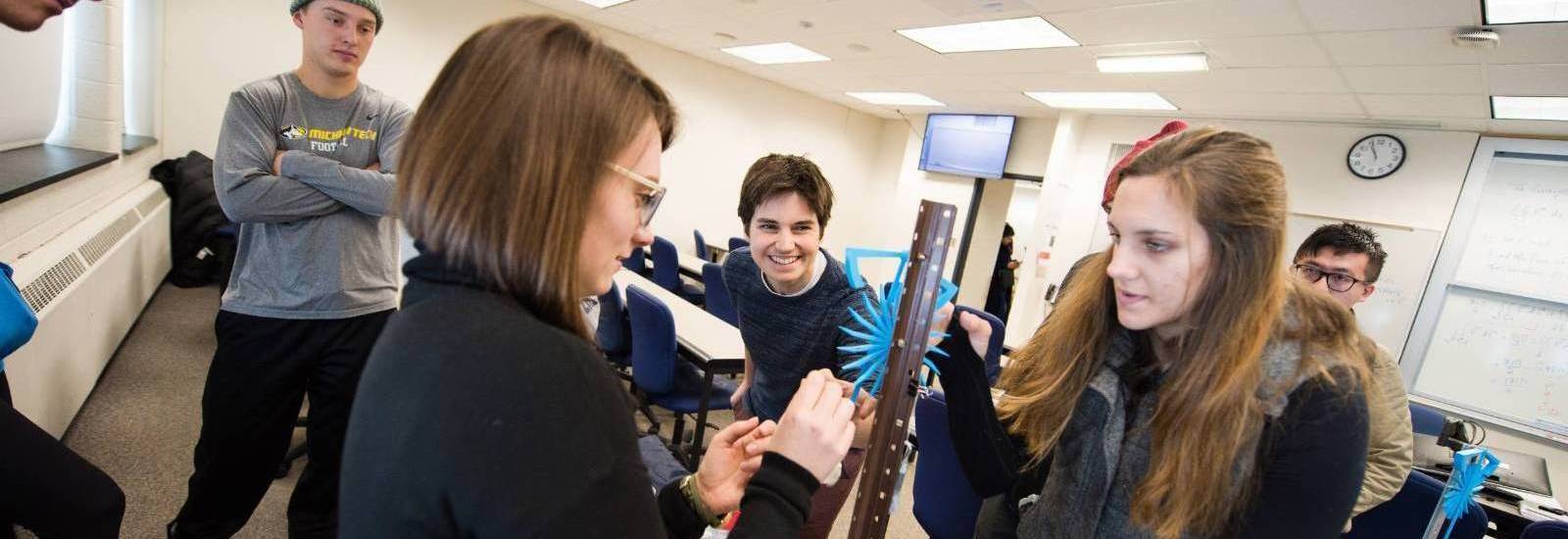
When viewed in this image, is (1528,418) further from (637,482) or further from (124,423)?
(124,423)

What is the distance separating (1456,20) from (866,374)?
3.56 metres

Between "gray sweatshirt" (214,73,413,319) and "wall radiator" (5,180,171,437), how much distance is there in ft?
3.30

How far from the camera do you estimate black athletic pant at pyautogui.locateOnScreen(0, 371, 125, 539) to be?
101 cm

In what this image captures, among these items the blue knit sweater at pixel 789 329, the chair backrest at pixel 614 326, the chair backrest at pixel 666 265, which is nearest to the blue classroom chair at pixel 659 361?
the chair backrest at pixel 614 326

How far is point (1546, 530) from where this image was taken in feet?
5.21

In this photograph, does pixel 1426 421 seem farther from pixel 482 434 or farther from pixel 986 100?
pixel 986 100

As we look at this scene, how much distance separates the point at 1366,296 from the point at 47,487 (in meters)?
3.29

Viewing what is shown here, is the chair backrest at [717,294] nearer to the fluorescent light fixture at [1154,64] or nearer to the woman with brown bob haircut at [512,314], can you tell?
the fluorescent light fixture at [1154,64]

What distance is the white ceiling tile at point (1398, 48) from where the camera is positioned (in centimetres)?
287

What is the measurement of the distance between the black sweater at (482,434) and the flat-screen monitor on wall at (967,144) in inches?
271

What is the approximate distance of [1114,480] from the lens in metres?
1.03

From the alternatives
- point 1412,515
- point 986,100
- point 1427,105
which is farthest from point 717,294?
point 1427,105

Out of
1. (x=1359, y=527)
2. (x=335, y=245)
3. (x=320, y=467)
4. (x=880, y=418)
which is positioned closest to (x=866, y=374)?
(x=880, y=418)

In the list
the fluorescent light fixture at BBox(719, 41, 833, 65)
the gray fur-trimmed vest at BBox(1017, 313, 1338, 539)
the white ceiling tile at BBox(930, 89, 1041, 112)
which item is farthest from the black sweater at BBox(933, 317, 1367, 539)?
the white ceiling tile at BBox(930, 89, 1041, 112)
